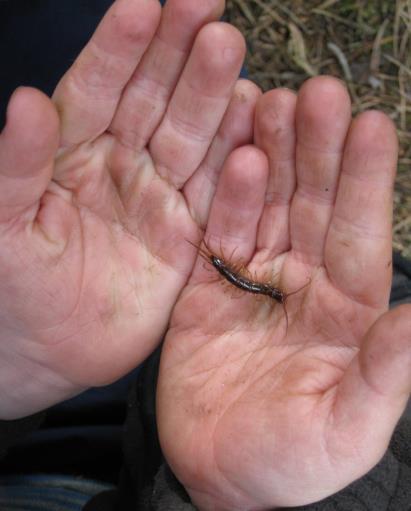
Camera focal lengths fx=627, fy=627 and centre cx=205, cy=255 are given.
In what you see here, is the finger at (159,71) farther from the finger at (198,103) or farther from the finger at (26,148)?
the finger at (26,148)

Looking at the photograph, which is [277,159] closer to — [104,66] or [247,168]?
[247,168]

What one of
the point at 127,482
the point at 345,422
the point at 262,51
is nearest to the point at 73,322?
the point at 127,482

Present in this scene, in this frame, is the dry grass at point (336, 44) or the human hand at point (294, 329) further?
the dry grass at point (336, 44)

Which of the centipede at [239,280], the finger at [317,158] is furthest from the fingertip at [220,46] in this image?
the centipede at [239,280]

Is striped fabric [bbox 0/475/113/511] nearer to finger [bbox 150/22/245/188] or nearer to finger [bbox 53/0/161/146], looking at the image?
finger [bbox 150/22/245/188]

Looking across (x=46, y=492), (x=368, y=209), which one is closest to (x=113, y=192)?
(x=368, y=209)

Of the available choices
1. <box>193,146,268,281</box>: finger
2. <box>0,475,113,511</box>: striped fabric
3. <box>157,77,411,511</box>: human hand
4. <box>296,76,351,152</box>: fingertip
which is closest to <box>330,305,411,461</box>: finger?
<box>157,77,411,511</box>: human hand

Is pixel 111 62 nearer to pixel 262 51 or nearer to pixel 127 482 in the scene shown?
pixel 127 482
